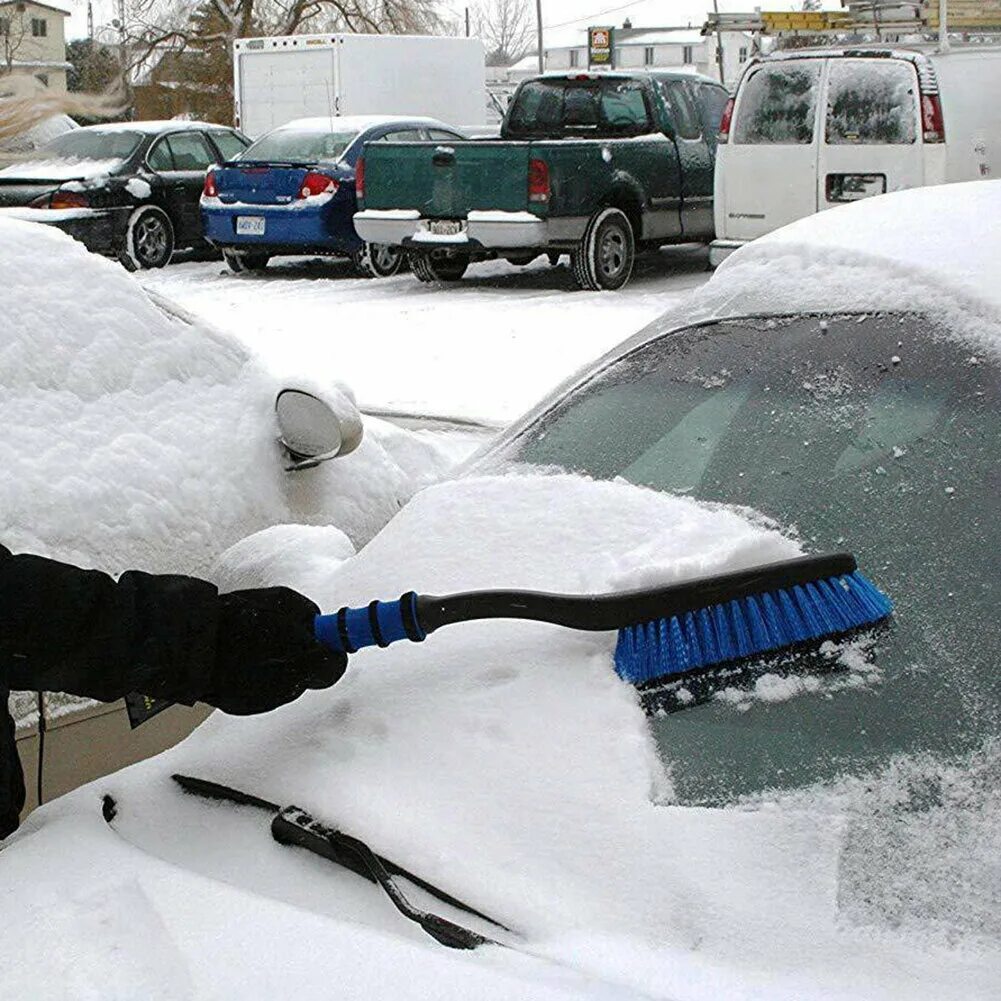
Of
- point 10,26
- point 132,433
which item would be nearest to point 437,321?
point 10,26

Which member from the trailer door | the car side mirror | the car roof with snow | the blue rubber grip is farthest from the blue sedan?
the blue rubber grip

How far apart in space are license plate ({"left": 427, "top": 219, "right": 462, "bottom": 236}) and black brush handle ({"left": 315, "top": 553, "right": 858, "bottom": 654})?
10.8 m

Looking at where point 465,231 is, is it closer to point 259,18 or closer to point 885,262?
point 885,262

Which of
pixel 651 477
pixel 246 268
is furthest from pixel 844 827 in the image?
pixel 246 268

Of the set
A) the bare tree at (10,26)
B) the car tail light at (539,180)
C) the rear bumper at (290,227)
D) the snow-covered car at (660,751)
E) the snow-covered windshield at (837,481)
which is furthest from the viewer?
the rear bumper at (290,227)

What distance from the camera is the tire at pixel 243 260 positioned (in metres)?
14.5

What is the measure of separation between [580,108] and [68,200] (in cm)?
468

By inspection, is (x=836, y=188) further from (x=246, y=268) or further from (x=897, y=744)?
(x=897, y=744)

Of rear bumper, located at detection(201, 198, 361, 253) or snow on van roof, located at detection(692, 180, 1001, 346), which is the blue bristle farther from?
rear bumper, located at detection(201, 198, 361, 253)

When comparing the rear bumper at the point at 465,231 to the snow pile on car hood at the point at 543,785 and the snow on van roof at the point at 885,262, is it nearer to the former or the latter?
the snow on van roof at the point at 885,262

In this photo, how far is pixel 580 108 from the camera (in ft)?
44.6

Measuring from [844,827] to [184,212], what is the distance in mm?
14112

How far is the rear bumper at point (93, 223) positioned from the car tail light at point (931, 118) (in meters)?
7.19

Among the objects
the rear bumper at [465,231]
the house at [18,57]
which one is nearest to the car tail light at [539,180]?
the rear bumper at [465,231]
